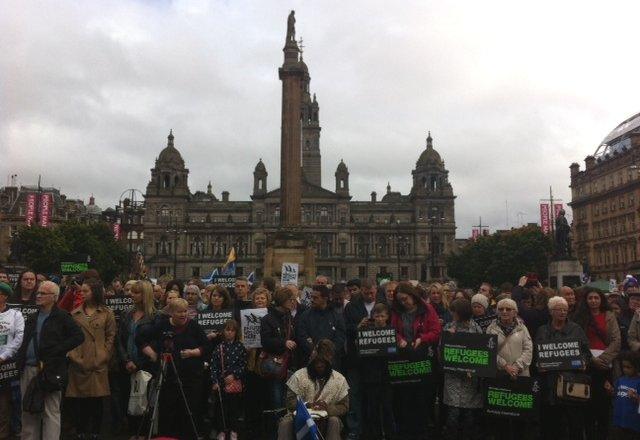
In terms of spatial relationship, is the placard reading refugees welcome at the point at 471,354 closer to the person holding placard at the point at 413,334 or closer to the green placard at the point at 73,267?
the person holding placard at the point at 413,334

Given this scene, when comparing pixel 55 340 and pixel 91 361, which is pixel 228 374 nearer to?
pixel 91 361

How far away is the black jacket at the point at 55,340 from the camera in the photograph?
7.70 m

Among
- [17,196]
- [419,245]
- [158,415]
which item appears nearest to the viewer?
[158,415]

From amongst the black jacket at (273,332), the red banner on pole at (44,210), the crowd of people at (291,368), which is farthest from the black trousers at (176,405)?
the red banner on pole at (44,210)

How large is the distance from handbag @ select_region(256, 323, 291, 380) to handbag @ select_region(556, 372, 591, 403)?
3776 millimetres

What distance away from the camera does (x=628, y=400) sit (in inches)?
303

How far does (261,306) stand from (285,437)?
106 inches

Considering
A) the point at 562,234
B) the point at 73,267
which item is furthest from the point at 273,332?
the point at 562,234

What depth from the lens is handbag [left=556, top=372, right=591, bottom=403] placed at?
820cm

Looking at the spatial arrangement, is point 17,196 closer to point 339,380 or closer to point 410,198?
point 410,198

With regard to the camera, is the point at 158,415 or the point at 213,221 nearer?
the point at 158,415

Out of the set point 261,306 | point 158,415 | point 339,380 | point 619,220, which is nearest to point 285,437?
point 339,380

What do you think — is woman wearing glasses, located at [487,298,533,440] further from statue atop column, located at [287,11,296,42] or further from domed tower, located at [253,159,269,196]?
domed tower, located at [253,159,269,196]

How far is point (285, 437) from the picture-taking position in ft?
24.6
